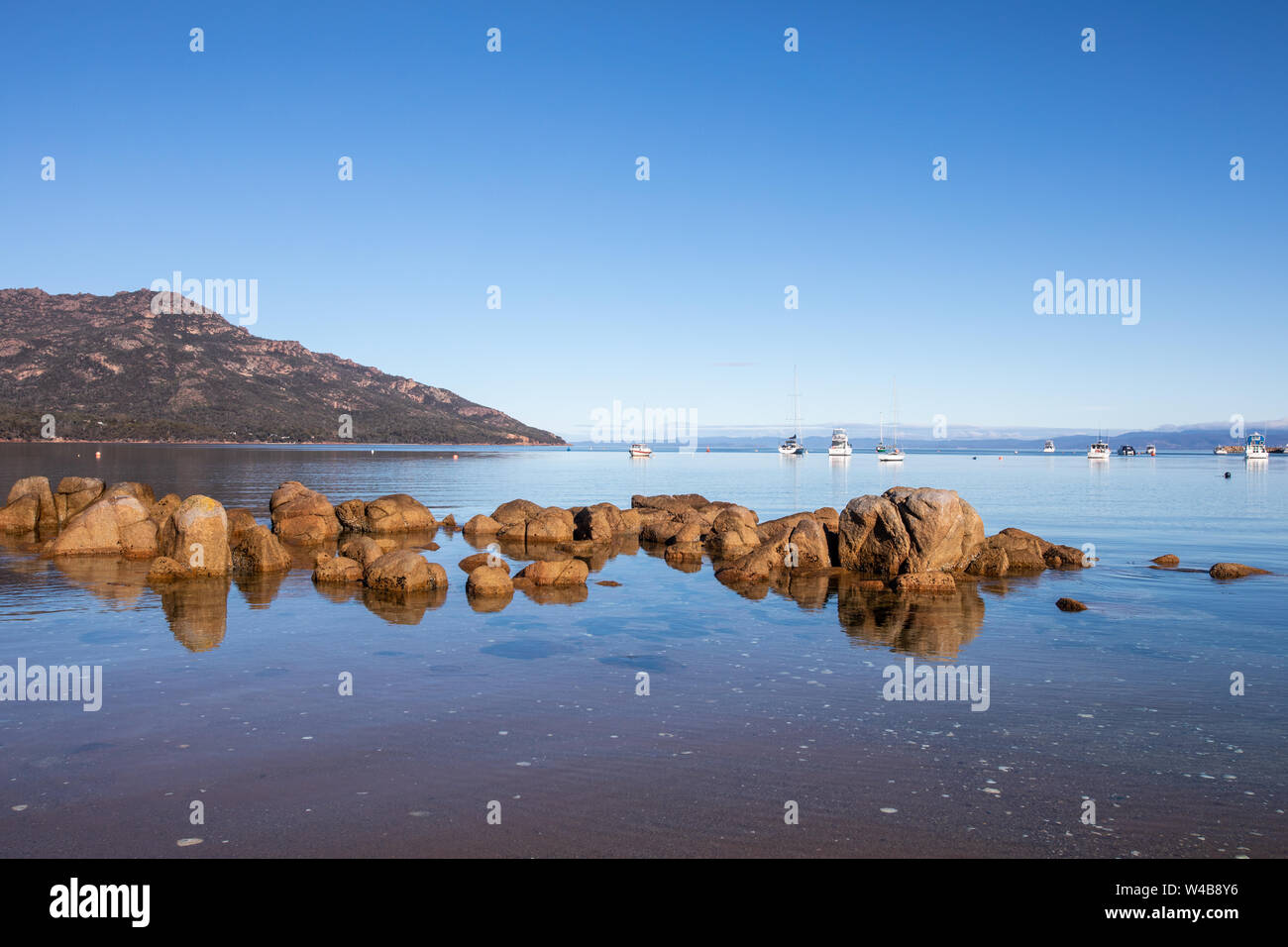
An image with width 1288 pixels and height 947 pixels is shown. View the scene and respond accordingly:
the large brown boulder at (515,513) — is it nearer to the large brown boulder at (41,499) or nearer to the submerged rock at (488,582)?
the submerged rock at (488,582)

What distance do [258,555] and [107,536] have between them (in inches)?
266

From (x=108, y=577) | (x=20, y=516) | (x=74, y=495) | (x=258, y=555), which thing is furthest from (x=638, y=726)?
(x=74, y=495)

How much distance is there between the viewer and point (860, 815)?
29.5 ft

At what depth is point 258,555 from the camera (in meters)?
24.9

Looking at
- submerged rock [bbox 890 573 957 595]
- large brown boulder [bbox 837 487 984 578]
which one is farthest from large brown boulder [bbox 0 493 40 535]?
submerged rock [bbox 890 573 957 595]

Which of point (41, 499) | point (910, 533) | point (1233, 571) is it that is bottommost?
point (1233, 571)

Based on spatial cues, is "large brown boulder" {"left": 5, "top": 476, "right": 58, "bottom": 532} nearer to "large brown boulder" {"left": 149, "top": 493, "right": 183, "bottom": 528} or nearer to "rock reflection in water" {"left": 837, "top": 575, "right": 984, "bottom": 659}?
"large brown boulder" {"left": 149, "top": 493, "right": 183, "bottom": 528}

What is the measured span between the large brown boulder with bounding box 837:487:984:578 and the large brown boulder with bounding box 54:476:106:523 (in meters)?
32.5

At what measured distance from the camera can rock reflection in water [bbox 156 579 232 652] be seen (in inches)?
650

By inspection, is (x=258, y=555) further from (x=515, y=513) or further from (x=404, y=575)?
(x=515, y=513)

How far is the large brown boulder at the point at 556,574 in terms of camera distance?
23453 mm
